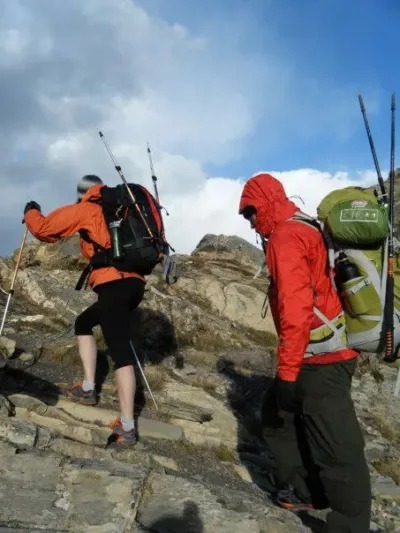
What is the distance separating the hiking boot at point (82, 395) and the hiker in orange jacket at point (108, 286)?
0.89m

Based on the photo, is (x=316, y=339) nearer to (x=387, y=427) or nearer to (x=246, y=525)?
(x=246, y=525)

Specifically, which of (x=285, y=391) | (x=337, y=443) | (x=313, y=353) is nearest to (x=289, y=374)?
(x=285, y=391)

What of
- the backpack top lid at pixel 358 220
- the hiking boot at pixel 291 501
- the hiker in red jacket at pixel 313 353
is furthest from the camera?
the hiking boot at pixel 291 501

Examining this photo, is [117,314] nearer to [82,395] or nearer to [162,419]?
[82,395]

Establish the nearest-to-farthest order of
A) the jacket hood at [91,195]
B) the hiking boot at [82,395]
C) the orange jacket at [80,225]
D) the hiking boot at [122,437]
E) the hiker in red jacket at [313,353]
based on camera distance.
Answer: the hiker in red jacket at [313,353], the hiking boot at [122,437], the orange jacket at [80,225], the jacket hood at [91,195], the hiking boot at [82,395]

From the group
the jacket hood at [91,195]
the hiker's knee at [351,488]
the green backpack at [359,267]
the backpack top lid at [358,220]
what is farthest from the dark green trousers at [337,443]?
the jacket hood at [91,195]

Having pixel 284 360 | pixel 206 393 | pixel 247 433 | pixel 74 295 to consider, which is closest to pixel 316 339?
pixel 284 360

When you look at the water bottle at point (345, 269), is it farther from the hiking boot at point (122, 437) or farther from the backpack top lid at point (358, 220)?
the hiking boot at point (122, 437)

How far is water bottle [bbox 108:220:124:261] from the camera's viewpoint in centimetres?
579

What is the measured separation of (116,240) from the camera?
229 inches

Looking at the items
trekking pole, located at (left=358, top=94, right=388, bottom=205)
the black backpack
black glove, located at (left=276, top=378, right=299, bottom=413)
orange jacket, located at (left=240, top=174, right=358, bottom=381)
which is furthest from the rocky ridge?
trekking pole, located at (left=358, top=94, right=388, bottom=205)

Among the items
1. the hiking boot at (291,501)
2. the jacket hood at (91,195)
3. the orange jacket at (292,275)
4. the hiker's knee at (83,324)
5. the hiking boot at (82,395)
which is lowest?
the hiking boot at (291,501)

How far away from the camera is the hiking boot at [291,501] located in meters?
5.16

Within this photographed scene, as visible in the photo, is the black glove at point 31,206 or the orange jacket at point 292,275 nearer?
the orange jacket at point 292,275
